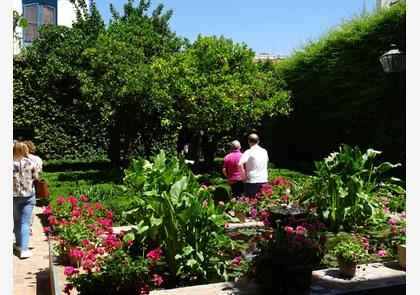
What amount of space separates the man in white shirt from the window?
63.9ft

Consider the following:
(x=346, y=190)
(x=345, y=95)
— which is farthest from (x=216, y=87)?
(x=346, y=190)

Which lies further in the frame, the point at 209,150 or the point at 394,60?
the point at 209,150

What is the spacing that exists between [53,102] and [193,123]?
9.58 metres

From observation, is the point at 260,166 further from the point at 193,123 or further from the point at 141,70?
the point at 141,70

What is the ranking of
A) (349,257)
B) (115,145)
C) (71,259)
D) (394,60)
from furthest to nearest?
(115,145) < (394,60) < (71,259) < (349,257)

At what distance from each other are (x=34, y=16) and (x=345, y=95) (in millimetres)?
17116

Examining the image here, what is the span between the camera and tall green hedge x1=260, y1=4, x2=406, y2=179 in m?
12.6

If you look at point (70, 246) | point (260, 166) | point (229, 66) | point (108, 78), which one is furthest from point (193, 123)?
point (70, 246)

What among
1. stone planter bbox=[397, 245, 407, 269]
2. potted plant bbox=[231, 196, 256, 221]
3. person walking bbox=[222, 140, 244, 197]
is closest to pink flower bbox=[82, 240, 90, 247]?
potted plant bbox=[231, 196, 256, 221]

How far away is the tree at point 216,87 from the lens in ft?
38.1

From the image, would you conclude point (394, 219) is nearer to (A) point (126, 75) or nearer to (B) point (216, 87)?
(B) point (216, 87)

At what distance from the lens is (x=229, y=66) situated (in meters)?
12.6

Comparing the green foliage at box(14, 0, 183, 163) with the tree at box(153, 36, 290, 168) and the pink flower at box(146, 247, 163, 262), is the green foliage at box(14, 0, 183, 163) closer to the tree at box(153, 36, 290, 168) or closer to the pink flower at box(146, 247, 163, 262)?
the tree at box(153, 36, 290, 168)

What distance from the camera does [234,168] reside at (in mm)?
8344
